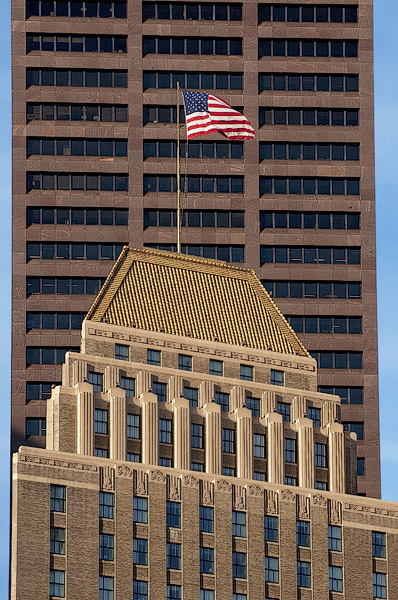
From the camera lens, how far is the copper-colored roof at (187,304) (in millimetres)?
192250

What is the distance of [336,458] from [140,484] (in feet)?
53.3

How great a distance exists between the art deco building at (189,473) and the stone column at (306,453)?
0.14 metres

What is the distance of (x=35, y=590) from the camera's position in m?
173

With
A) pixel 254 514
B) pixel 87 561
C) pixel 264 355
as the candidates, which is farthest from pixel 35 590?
pixel 264 355

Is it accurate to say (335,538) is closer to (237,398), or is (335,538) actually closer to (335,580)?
(335,580)

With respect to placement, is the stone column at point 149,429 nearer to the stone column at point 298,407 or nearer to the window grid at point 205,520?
Answer: the window grid at point 205,520

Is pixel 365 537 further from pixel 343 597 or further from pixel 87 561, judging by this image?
pixel 87 561

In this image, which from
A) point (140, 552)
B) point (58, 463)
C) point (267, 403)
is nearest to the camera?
point (58, 463)

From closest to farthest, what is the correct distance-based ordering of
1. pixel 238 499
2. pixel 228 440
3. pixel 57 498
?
pixel 57 498
pixel 238 499
pixel 228 440

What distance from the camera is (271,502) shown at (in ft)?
602

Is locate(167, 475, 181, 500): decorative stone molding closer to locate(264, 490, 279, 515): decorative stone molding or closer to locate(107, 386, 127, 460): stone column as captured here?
locate(107, 386, 127, 460): stone column

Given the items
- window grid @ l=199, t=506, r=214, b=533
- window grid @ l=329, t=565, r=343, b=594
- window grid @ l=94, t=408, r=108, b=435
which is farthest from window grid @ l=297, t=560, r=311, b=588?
Answer: window grid @ l=94, t=408, r=108, b=435

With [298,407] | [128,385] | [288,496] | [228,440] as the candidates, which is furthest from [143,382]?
[288,496]

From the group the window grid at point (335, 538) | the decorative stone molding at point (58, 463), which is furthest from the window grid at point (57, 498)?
the window grid at point (335, 538)
